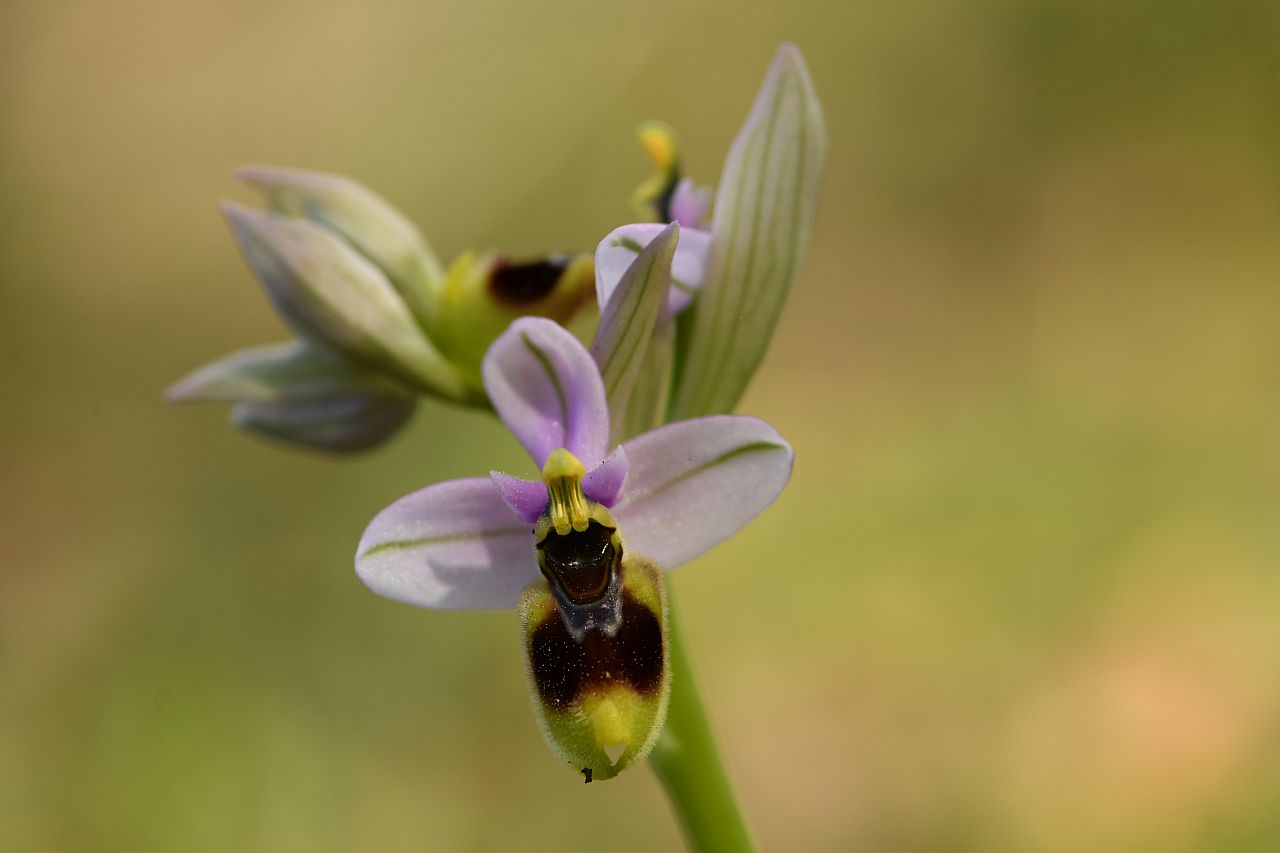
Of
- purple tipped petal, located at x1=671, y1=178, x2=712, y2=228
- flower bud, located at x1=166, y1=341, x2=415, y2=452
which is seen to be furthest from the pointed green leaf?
flower bud, located at x1=166, y1=341, x2=415, y2=452

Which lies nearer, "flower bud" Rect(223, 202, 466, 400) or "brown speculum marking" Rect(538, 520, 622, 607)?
"brown speculum marking" Rect(538, 520, 622, 607)

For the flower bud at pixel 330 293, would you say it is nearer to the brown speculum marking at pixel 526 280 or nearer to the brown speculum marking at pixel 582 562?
the brown speculum marking at pixel 526 280

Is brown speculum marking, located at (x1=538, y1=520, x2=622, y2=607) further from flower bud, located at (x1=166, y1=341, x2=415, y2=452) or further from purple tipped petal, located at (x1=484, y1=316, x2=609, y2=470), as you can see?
flower bud, located at (x1=166, y1=341, x2=415, y2=452)

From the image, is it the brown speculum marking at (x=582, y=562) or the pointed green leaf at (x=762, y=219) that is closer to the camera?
the brown speculum marking at (x=582, y=562)

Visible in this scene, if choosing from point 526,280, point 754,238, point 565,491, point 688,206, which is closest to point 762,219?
point 754,238

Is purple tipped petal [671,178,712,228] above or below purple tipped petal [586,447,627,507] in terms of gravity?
above

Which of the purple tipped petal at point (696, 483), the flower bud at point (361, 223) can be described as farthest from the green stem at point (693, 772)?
the flower bud at point (361, 223)

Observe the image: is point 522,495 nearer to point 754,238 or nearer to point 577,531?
point 577,531
